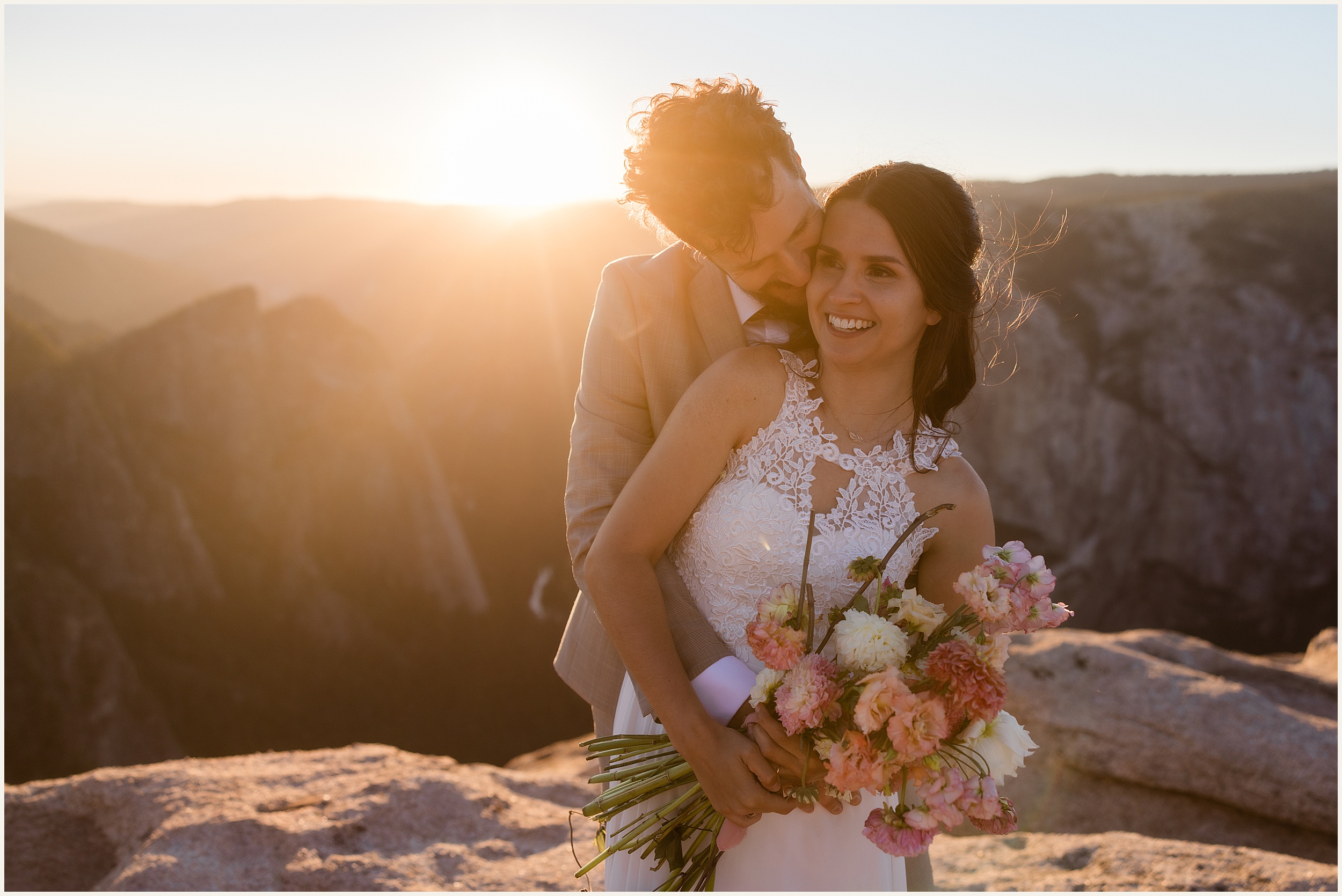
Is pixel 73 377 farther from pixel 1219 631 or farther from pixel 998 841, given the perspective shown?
pixel 1219 631

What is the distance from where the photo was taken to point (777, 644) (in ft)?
5.63

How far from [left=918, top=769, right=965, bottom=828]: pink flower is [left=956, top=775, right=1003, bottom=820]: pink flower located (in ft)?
0.04

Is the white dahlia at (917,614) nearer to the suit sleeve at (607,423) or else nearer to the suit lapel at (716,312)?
the suit sleeve at (607,423)

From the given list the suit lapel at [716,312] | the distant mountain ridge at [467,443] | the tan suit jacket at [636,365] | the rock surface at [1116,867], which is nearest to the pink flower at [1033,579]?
the tan suit jacket at [636,365]

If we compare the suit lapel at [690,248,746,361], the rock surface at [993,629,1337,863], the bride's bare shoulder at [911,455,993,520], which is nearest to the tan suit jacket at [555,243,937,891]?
the suit lapel at [690,248,746,361]

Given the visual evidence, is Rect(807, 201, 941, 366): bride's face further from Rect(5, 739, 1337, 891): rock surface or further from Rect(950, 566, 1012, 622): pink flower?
Rect(5, 739, 1337, 891): rock surface

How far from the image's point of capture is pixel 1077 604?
23.7 m

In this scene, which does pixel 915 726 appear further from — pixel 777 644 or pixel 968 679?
pixel 777 644

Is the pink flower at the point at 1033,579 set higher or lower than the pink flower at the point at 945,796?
higher

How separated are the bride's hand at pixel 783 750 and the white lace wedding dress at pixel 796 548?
0.32 m

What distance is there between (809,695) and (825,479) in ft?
2.33

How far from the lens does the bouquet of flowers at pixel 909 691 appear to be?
5.20 ft

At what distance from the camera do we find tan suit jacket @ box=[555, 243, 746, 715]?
2289mm

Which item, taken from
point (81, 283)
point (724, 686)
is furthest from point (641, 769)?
point (81, 283)
